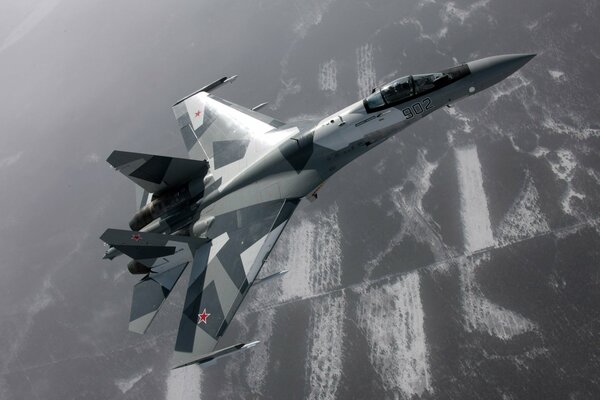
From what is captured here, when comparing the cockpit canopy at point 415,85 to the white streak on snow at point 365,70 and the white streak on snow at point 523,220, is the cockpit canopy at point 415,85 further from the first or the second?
the white streak on snow at point 365,70

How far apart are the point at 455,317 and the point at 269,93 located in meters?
25.2

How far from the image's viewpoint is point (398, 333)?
26.2m

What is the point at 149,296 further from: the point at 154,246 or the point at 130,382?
the point at 130,382

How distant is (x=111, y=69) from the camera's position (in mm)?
46438

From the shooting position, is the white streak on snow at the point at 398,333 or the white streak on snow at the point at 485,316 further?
the white streak on snow at the point at 398,333

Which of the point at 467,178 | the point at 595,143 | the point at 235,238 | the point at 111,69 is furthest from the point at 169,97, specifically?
the point at 595,143

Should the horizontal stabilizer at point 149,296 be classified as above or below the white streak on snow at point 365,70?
above

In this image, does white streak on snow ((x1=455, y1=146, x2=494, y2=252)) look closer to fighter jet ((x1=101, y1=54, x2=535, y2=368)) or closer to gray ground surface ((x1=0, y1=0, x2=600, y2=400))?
gray ground surface ((x1=0, y1=0, x2=600, y2=400))

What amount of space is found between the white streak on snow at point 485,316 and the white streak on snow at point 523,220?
128 inches

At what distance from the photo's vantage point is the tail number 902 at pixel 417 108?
71.6 feet

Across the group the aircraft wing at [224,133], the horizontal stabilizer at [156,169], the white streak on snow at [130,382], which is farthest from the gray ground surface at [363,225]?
the horizontal stabilizer at [156,169]

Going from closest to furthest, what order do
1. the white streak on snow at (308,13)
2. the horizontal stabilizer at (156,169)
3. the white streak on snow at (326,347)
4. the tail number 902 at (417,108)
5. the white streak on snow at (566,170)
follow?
the tail number 902 at (417,108) < the horizontal stabilizer at (156,169) < the white streak on snow at (326,347) < the white streak on snow at (566,170) < the white streak on snow at (308,13)

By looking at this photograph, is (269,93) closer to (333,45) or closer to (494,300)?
(333,45)

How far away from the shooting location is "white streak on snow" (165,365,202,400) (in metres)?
27.9
